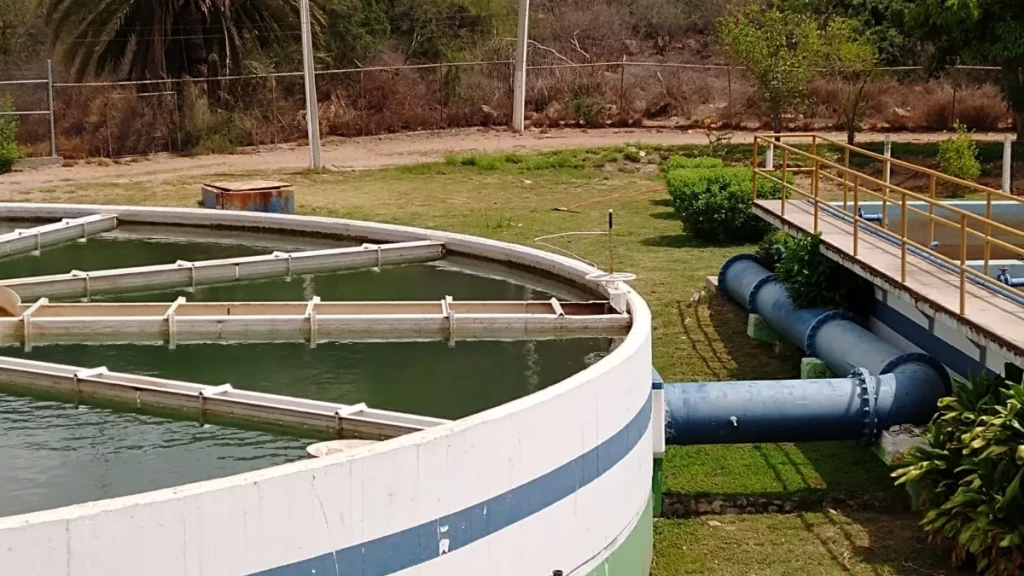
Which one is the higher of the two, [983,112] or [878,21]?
[878,21]

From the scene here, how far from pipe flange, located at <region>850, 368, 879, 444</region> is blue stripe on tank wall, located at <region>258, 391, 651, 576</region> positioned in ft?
10.0

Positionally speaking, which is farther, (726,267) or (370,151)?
(370,151)

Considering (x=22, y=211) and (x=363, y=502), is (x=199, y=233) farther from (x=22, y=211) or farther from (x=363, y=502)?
(x=363, y=502)

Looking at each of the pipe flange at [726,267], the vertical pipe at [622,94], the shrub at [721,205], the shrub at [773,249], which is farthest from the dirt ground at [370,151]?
the shrub at [773,249]

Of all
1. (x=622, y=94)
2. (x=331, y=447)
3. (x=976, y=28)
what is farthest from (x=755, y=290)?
(x=622, y=94)

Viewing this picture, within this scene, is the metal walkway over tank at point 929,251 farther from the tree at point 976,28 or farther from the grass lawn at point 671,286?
the tree at point 976,28

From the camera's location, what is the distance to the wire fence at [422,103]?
1372 inches

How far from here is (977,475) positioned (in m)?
9.41

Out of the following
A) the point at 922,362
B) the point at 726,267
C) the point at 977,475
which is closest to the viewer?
the point at 977,475

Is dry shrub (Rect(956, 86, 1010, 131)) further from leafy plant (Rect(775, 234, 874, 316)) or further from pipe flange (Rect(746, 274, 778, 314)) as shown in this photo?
leafy plant (Rect(775, 234, 874, 316))

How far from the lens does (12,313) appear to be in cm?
1169

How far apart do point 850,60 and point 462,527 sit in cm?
2624

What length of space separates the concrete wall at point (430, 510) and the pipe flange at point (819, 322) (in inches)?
155

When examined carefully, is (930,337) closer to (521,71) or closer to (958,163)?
(958,163)
